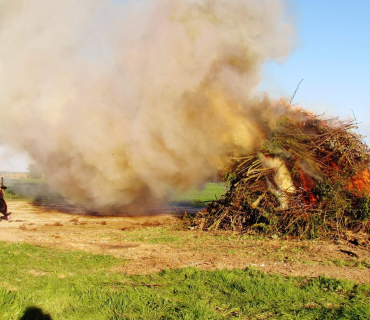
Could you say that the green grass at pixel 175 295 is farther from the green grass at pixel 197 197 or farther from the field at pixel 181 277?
the green grass at pixel 197 197

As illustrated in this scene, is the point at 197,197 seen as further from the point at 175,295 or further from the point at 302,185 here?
the point at 175,295

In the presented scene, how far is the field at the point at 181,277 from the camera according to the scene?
228 inches

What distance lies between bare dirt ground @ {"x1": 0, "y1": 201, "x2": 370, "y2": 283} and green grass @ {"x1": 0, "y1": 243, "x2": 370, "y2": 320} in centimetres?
73

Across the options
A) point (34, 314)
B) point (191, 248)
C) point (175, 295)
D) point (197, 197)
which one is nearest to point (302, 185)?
point (191, 248)

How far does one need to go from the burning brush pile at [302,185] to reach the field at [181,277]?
28.3 inches

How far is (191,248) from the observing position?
10.3 m

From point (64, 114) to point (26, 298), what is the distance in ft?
37.3

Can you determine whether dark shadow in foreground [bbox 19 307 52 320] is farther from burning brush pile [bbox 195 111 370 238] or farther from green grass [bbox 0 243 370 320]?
burning brush pile [bbox 195 111 370 238]

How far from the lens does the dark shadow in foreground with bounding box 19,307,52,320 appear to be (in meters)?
5.62

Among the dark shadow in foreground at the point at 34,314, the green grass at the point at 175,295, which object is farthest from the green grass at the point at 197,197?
the dark shadow in foreground at the point at 34,314

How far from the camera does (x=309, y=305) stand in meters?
5.96

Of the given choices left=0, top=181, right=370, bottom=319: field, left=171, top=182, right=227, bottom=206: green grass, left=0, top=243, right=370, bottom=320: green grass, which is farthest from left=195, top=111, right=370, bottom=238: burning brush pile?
left=0, top=243, right=370, bottom=320: green grass

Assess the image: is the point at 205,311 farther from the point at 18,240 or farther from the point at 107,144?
the point at 107,144

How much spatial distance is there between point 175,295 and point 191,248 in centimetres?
388
